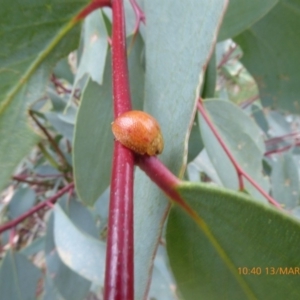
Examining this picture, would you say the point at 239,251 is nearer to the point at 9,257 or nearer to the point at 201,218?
the point at 201,218

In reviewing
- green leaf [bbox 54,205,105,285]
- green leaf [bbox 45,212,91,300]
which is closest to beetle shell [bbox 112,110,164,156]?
green leaf [bbox 54,205,105,285]

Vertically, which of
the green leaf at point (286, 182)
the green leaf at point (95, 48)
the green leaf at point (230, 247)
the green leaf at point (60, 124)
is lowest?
the green leaf at point (286, 182)

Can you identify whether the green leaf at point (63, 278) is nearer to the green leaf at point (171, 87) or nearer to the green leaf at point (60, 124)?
the green leaf at point (60, 124)

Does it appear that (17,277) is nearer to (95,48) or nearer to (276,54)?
(95,48)

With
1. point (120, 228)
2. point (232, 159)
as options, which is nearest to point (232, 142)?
point (232, 159)

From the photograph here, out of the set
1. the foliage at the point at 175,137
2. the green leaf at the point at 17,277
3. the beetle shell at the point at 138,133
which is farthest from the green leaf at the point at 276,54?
the green leaf at the point at 17,277

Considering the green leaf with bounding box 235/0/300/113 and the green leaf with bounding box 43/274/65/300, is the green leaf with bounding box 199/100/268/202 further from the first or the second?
the green leaf with bounding box 43/274/65/300
